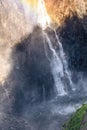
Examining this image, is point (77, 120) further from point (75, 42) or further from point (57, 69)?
point (75, 42)

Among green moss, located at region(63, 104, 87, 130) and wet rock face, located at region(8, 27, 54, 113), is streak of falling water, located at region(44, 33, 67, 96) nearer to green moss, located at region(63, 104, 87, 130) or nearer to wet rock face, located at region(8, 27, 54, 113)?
wet rock face, located at region(8, 27, 54, 113)

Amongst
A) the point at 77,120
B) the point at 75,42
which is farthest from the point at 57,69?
the point at 77,120

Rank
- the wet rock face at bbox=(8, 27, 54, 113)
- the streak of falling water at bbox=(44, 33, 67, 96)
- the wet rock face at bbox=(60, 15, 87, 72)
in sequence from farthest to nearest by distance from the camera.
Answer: the wet rock face at bbox=(60, 15, 87, 72)
the streak of falling water at bbox=(44, 33, 67, 96)
the wet rock face at bbox=(8, 27, 54, 113)

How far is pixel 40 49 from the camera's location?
27.8 metres

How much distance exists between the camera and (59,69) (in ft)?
93.9

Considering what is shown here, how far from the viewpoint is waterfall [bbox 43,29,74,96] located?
27922 mm

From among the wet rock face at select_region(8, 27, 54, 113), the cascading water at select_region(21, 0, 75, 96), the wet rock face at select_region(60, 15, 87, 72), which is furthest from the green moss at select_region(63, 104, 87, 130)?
the wet rock face at select_region(60, 15, 87, 72)

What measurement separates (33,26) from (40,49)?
1742 millimetres

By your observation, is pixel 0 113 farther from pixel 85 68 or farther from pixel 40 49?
pixel 85 68

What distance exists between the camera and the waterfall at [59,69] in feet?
91.6

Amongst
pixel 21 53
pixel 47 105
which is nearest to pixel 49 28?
pixel 21 53

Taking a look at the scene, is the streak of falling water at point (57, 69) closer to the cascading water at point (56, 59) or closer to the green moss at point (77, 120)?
the cascading water at point (56, 59)

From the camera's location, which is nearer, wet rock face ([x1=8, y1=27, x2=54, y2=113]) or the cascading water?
wet rock face ([x1=8, y1=27, x2=54, y2=113])

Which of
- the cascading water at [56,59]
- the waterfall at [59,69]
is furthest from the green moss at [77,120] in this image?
the cascading water at [56,59]
